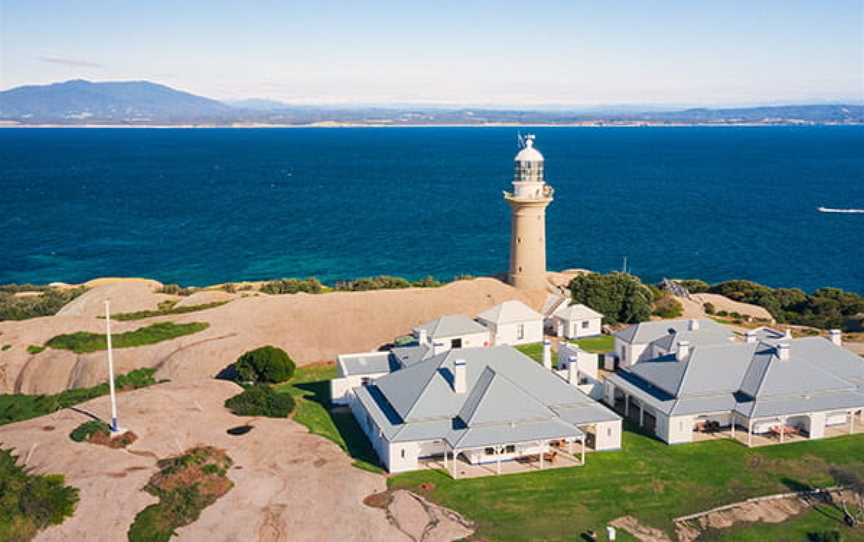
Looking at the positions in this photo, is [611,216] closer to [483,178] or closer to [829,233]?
[829,233]

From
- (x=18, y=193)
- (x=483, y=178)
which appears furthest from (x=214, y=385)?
(x=483, y=178)

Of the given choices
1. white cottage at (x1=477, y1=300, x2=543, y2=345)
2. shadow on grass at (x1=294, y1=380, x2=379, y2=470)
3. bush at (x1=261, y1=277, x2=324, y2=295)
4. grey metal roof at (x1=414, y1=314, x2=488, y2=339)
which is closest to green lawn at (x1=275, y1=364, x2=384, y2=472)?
shadow on grass at (x1=294, y1=380, x2=379, y2=470)

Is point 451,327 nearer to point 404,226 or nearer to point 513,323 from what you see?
point 513,323

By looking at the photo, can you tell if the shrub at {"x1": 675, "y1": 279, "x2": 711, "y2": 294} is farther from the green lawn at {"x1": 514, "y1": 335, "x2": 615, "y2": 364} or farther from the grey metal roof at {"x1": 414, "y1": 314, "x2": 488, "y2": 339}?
the grey metal roof at {"x1": 414, "y1": 314, "x2": 488, "y2": 339}

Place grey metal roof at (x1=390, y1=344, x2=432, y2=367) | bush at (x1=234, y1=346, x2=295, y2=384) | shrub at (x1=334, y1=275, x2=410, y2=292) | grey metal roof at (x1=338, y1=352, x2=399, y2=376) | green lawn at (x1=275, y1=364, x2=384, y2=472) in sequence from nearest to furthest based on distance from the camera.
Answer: green lawn at (x1=275, y1=364, x2=384, y2=472) < grey metal roof at (x1=390, y1=344, x2=432, y2=367) < grey metal roof at (x1=338, y1=352, x2=399, y2=376) < bush at (x1=234, y1=346, x2=295, y2=384) < shrub at (x1=334, y1=275, x2=410, y2=292)

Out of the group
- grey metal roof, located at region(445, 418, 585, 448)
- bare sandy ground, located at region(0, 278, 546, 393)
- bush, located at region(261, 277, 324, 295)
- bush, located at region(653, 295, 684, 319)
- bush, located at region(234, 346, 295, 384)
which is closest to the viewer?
grey metal roof, located at region(445, 418, 585, 448)
